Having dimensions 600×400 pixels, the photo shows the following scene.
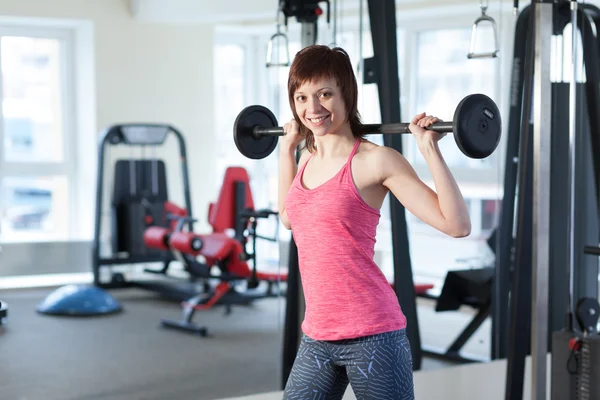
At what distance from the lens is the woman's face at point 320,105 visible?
1.62m

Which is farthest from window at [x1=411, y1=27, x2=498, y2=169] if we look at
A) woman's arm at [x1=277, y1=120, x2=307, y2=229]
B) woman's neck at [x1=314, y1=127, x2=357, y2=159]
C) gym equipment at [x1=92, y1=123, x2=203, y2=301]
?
woman's neck at [x1=314, y1=127, x2=357, y2=159]

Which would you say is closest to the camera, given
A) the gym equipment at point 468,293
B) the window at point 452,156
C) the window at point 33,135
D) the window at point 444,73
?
the window at point 33,135

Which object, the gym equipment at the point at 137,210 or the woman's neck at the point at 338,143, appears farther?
the gym equipment at the point at 137,210

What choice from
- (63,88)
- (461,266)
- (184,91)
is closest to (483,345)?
(461,266)

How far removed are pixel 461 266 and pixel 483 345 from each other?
563mm

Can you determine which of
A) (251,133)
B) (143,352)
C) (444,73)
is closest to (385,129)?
(251,133)

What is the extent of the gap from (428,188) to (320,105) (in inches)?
10.3

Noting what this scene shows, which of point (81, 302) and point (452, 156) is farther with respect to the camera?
point (452, 156)

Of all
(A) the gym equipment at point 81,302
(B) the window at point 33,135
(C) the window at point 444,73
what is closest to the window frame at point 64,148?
(B) the window at point 33,135

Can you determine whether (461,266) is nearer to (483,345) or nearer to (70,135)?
(483,345)

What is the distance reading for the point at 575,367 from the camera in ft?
8.55

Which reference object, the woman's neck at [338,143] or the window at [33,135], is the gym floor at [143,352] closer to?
the window at [33,135]

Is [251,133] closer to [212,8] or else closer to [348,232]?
[348,232]

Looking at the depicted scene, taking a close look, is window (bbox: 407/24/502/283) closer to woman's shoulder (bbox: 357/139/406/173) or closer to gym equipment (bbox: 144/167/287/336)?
gym equipment (bbox: 144/167/287/336)
